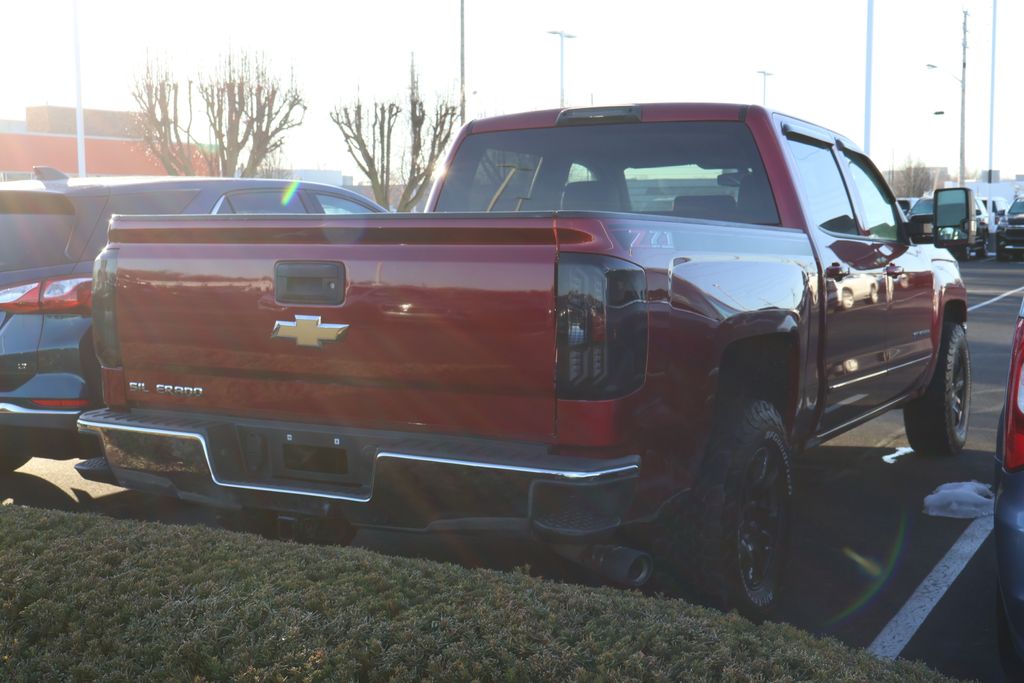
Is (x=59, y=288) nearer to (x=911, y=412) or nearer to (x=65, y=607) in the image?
(x=65, y=607)

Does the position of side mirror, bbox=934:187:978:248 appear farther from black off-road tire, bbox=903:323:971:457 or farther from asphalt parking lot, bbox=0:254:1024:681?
asphalt parking lot, bbox=0:254:1024:681

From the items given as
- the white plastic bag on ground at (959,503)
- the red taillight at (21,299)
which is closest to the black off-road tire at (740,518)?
the white plastic bag on ground at (959,503)

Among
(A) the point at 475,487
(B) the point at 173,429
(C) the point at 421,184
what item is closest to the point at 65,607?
(B) the point at 173,429

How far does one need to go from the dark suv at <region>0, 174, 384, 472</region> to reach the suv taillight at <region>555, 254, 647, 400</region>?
2.95 m

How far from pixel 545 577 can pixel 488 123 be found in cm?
219

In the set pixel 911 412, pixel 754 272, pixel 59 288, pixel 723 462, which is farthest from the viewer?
pixel 911 412

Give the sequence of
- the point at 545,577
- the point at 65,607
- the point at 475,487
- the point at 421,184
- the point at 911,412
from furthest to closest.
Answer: the point at 421,184 < the point at 911,412 < the point at 545,577 < the point at 475,487 < the point at 65,607

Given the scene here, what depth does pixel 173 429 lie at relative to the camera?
395cm

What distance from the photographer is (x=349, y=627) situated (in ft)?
9.98

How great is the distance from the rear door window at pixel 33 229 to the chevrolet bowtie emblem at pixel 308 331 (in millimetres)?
2330

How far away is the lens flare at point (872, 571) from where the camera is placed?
14.4 feet

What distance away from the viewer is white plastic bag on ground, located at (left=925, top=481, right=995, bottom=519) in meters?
5.73

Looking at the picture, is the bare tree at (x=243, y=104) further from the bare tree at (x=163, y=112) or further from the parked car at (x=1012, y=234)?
the parked car at (x=1012, y=234)

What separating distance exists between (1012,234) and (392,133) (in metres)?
21.0
